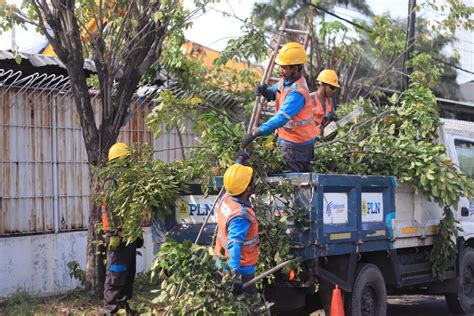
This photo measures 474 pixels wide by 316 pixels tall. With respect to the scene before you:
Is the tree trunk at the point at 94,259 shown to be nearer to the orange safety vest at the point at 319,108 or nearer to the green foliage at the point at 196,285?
the orange safety vest at the point at 319,108

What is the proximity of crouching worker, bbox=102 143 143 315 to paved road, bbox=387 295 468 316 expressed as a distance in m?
3.63

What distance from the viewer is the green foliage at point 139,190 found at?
7.04 meters

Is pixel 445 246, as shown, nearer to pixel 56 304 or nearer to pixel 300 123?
pixel 300 123

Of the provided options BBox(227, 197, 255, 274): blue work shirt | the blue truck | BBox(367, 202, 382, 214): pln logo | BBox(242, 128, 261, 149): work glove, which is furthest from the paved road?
BBox(227, 197, 255, 274): blue work shirt

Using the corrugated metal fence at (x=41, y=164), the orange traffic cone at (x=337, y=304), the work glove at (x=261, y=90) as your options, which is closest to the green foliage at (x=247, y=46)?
the corrugated metal fence at (x=41, y=164)

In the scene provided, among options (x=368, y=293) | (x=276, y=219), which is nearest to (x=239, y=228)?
(x=276, y=219)

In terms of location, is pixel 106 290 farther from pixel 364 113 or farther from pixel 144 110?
pixel 144 110

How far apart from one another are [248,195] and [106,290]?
255 centimetres

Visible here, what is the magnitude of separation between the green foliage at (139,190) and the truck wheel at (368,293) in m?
1.92

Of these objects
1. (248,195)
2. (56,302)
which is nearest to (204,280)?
(248,195)

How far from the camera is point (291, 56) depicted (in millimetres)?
7387

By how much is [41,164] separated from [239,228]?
526cm

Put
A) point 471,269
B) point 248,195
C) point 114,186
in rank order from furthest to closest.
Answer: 1. point 471,269
2. point 114,186
3. point 248,195

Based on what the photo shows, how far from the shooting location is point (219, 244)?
6367 millimetres
